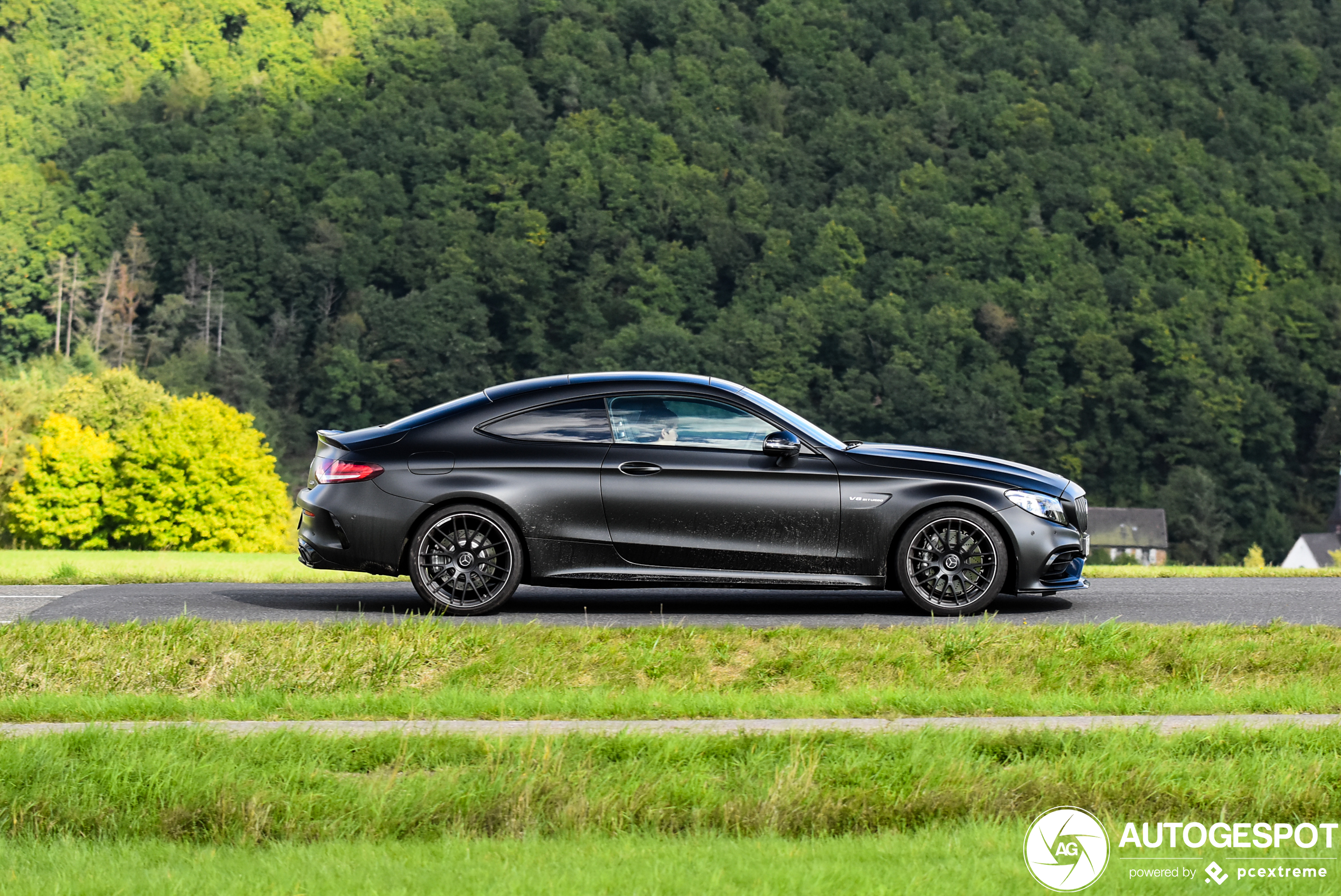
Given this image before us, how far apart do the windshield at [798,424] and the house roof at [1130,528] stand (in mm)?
97940

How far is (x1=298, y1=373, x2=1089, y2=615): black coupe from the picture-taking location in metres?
9.94

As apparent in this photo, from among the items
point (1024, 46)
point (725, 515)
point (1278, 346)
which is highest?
point (1024, 46)

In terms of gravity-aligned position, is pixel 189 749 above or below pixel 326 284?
below

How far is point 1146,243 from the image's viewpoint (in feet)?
443

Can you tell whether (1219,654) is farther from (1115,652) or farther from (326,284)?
(326,284)

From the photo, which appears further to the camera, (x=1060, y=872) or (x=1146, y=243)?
(x=1146, y=243)

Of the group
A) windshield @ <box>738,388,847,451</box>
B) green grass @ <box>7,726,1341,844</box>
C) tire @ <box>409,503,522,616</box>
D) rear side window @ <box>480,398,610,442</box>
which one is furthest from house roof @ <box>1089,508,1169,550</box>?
green grass @ <box>7,726,1341,844</box>

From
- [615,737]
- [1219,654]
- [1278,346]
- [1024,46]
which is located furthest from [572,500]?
[1024,46]

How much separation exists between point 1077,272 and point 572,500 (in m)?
126

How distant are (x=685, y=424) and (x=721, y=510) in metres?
0.64

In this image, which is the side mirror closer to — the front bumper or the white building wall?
the front bumper

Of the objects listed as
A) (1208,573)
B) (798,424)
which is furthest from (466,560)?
(1208,573)

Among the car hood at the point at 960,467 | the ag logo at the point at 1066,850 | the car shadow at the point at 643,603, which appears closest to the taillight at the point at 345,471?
the car shadow at the point at 643,603

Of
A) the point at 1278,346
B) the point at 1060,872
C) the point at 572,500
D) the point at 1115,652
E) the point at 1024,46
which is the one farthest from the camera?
the point at 1024,46
